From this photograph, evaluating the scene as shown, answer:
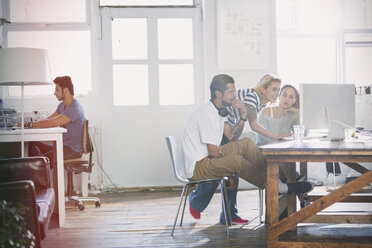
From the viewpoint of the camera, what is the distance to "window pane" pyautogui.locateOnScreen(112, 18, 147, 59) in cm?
561

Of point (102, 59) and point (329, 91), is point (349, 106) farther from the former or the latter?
point (102, 59)

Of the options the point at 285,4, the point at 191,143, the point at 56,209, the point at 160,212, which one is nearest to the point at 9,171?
the point at 56,209

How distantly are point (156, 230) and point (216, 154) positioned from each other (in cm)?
75

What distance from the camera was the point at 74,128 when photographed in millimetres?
4543

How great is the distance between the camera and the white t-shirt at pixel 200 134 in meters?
3.42

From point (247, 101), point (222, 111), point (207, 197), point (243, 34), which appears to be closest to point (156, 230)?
point (207, 197)

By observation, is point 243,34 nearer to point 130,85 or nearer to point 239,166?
point 130,85

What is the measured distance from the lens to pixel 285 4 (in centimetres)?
589

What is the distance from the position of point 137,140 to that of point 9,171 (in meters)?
2.64

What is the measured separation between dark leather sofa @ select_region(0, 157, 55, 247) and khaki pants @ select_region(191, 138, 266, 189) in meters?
1.06

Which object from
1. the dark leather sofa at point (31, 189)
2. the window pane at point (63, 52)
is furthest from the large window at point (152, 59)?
the dark leather sofa at point (31, 189)

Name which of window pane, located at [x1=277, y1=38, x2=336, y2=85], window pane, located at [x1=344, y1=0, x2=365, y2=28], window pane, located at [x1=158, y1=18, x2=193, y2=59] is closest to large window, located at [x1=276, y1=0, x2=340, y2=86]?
window pane, located at [x1=277, y1=38, x2=336, y2=85]

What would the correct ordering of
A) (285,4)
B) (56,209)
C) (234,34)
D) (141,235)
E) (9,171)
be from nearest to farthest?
1. (9,171)
2. (141,235)
3. (56,209)
4. (234,34)
5. (285,4)

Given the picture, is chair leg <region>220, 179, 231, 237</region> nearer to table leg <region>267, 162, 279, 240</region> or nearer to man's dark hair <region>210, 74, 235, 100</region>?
table leg <region>267, 162, 279, 240</region>
